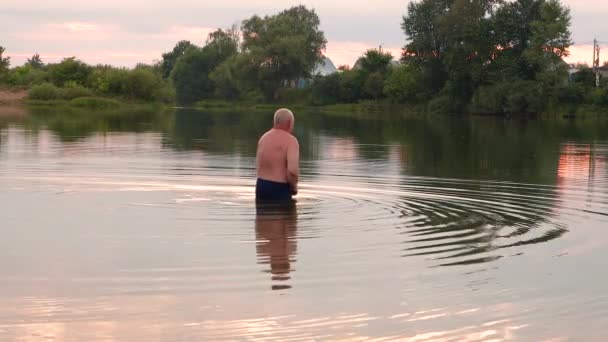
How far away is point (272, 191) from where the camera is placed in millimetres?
14406

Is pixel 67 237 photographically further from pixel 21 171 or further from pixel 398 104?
pixel 398 104

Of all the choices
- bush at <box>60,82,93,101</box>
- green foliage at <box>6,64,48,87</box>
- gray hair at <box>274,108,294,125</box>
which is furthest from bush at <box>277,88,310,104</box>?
gray hair at <box>274,108,294,125</box>

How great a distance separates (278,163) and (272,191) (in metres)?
0.45

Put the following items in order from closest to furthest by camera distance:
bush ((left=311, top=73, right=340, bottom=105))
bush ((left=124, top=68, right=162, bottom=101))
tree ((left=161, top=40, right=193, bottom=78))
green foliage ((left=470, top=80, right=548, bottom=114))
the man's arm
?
the man's arm < green foliage ((left=470, top=80, right=548, bottom=114)) < bush ((left=124, top=68, right=162, bottom=101)) < bush ((left=311, top=73, right=340, bottom=105)) < tree ((left=161, top=40, right=193, bottom=78))

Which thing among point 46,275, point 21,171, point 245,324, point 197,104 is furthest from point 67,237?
point 197,104

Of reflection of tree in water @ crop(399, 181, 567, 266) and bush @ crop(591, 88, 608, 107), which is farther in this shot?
bush @ crop(591, 88, 608, 107)

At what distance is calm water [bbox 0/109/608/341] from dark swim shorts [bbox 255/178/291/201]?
274 mm

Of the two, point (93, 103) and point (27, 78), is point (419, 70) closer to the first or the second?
point (93, 103)

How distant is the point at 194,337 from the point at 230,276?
2.17m

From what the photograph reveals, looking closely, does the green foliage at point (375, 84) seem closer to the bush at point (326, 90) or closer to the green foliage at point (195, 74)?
the bush at point (326, 90)

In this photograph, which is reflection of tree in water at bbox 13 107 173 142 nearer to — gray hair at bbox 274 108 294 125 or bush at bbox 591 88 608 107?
gray hair at bbox 274 108 294 125

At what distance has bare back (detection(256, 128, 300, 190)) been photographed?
A: 1414 centimetres

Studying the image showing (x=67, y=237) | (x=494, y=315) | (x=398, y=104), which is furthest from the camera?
(x=398, y=104)

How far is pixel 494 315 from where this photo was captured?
25.6 ft
